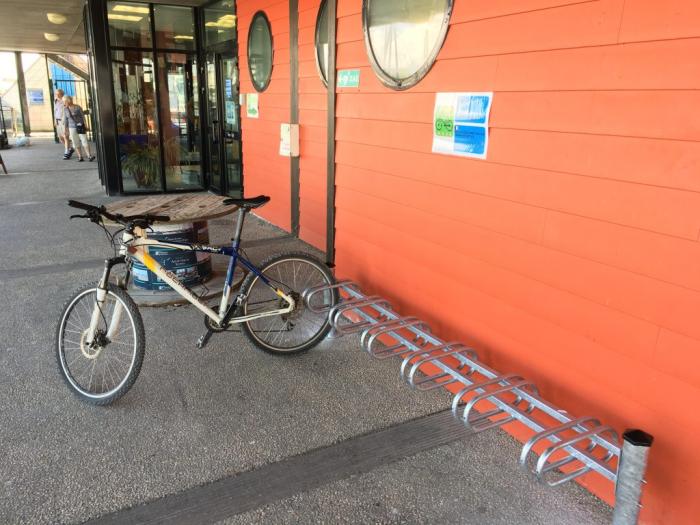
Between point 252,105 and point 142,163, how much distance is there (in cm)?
286

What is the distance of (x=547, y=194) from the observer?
2123mm

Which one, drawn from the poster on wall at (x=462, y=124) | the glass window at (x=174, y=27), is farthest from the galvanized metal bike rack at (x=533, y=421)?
the glass window at (x=174, y=27)

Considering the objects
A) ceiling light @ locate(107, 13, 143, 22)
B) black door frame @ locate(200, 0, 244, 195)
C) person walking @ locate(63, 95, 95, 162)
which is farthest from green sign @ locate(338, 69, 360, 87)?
person walking @ locate(63, 95, 95, 162)

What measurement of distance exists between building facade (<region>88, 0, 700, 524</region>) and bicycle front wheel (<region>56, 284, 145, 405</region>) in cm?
149

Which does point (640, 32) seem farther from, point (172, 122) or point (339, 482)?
point (172, 122)

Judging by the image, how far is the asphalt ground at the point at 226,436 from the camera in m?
2.03

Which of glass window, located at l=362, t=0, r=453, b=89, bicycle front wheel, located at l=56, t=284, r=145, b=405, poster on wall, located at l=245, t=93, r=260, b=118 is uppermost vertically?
glass window, located at l=362, t=0, r=453, b=89

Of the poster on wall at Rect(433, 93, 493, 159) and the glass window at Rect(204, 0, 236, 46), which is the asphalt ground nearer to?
the poster on wall at Rect(433, 93, 493, 159)

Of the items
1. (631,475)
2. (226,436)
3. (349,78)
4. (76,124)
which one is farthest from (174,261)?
(76,124)

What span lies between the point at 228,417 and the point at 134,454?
457 mm

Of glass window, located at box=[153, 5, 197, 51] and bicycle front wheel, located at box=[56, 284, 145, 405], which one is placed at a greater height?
glass window, located at box=[153, 5, 197, 51]

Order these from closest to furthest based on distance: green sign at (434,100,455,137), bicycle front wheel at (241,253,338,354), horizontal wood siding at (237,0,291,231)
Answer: green sign at (434,100,455,137) → bicycle front wheel at (241,253,338,354) → horizontal wood siding at (237,0,291,231)

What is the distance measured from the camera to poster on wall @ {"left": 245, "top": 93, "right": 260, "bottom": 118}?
610 cm

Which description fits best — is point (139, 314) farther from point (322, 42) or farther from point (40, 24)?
Answer: point (40, 24)
